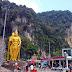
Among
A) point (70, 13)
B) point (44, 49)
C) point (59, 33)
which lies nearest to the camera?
point (44, 49)

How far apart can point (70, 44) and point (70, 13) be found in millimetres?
26753

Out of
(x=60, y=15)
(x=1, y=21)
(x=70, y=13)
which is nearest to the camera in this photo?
Result: (x=1, y=21)

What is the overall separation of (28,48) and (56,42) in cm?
1609

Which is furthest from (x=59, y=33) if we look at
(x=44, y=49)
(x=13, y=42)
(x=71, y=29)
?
(x=13, y=42)

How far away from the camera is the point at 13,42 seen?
14469 millimetres

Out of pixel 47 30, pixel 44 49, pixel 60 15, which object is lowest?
pixel 44 49

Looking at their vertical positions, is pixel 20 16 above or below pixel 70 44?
above

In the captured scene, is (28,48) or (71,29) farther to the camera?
(71,29)

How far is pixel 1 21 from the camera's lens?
1383 inches

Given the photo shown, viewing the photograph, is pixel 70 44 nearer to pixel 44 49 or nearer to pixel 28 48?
pixel 44 49

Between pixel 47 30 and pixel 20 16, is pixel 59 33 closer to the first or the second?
pixel 47 30

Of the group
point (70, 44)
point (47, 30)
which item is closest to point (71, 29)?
Answer: point (70, 44)

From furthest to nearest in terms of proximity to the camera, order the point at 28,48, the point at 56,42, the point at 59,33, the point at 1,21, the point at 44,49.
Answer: the point at 59,33 < the point at 56,42 < the point at 44,49 < the point at 1,21 < the point at 28,48

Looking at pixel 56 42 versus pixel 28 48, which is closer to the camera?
pixel 28 48
